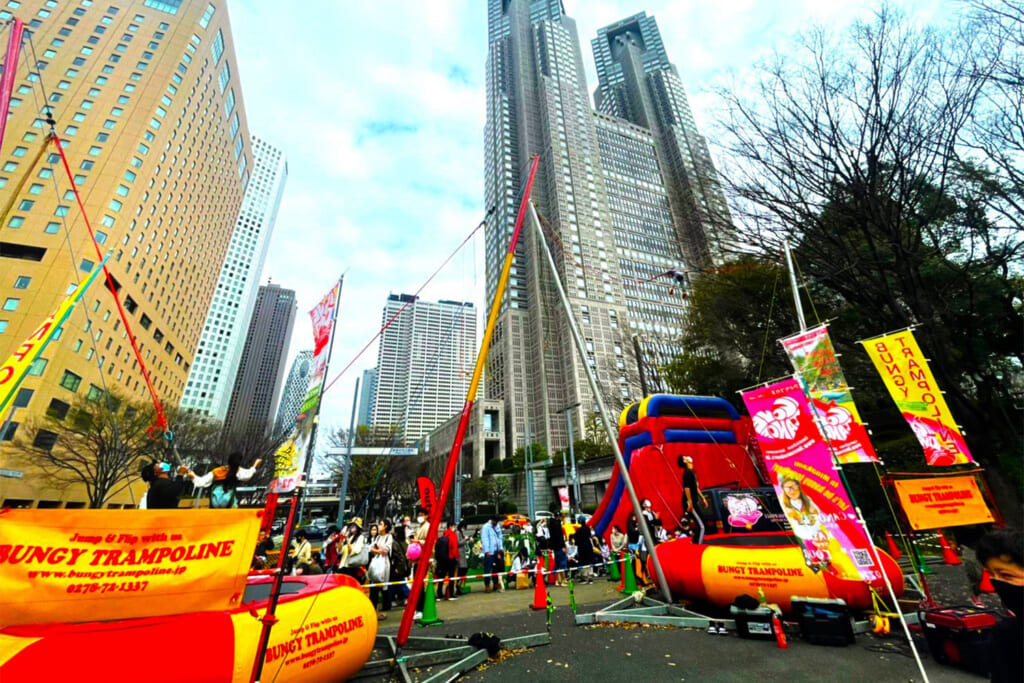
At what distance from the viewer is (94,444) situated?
95.4 feet

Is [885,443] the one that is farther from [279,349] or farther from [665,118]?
[279,349]

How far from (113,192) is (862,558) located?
6454 cm

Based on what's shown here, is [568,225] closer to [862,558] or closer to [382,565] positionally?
[382,565]

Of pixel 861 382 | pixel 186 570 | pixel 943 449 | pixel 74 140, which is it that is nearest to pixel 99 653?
pixel 186 570

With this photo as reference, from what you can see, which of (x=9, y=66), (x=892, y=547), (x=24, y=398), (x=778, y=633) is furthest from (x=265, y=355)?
(x=778, y=633)

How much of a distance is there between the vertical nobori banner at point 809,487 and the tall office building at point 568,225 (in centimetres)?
3652

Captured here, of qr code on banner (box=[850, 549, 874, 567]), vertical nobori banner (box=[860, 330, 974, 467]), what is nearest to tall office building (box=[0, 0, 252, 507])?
qr code on banner (box=[850, 549, 874, 567])

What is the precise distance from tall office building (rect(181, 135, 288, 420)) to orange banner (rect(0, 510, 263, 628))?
104832 mm

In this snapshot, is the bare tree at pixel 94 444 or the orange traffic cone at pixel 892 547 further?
the bare tree at pixel 94 444

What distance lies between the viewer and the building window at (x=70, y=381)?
37.1m

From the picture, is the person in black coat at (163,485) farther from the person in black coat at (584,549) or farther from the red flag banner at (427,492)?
the person in black coat at (584,549)

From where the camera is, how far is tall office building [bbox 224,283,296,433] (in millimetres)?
136500

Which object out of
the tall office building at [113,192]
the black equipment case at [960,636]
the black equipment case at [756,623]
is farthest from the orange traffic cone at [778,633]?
the tall office building at [113,192]

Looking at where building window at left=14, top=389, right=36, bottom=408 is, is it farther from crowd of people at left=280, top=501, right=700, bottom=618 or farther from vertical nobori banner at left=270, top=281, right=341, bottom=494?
vertical nobori banner at left=270, top=281, right=341, bottom=494
